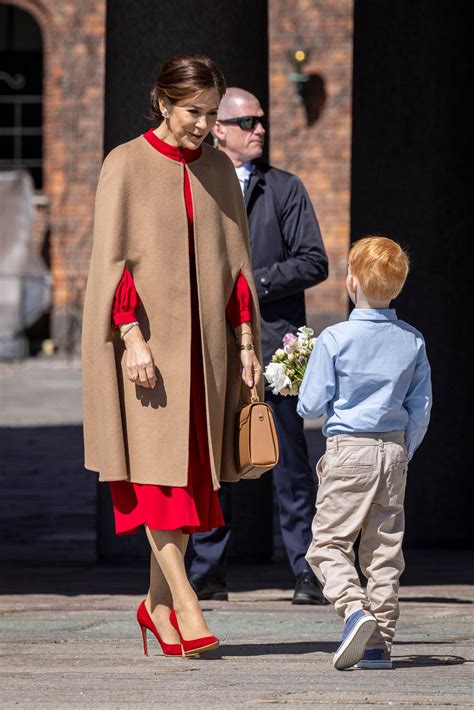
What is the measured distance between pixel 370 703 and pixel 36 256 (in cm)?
1841

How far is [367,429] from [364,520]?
0.86ft

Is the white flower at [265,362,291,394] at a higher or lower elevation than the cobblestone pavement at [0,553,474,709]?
higher

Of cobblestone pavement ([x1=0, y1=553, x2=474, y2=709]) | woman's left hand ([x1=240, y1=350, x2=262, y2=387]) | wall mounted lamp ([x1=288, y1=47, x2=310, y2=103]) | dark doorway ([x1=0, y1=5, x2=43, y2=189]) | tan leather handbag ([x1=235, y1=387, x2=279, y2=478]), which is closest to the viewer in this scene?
cobblestone pavement ([x1=0, y1=553, x2=474, y2=709])

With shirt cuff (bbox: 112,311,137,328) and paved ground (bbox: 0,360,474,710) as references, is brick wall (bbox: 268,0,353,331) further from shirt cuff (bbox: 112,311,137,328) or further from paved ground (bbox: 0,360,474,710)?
shirt cuff (bbox: 112,311,137,328)

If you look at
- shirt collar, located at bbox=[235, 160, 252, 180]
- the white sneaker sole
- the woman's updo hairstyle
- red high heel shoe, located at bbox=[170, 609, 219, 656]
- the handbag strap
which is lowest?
the white sneaker sole

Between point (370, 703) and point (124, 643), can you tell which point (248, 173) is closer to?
point (124, 643)

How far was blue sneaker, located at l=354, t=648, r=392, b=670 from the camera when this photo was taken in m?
4.86

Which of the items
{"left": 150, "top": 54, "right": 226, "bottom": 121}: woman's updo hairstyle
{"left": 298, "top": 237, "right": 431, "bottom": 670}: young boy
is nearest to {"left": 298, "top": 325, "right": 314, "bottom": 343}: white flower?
{"left": 298, "top": 237, "right": 431, "bottom": 670}: young boy

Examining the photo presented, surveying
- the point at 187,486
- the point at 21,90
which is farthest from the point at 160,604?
the point at 21,90

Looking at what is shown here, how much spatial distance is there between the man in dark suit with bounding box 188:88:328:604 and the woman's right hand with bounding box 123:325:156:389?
1.55m

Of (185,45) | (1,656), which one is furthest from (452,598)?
(185,45)

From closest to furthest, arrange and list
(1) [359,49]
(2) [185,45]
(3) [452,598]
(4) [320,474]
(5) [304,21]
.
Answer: (4) [320,474] < (3) [452,598] < (2) [185,45] < (1) [359,49] < (5) [304,21]

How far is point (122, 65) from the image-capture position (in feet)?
24.8

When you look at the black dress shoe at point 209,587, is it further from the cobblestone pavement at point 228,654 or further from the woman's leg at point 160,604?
the woman's leg at point 160,604
